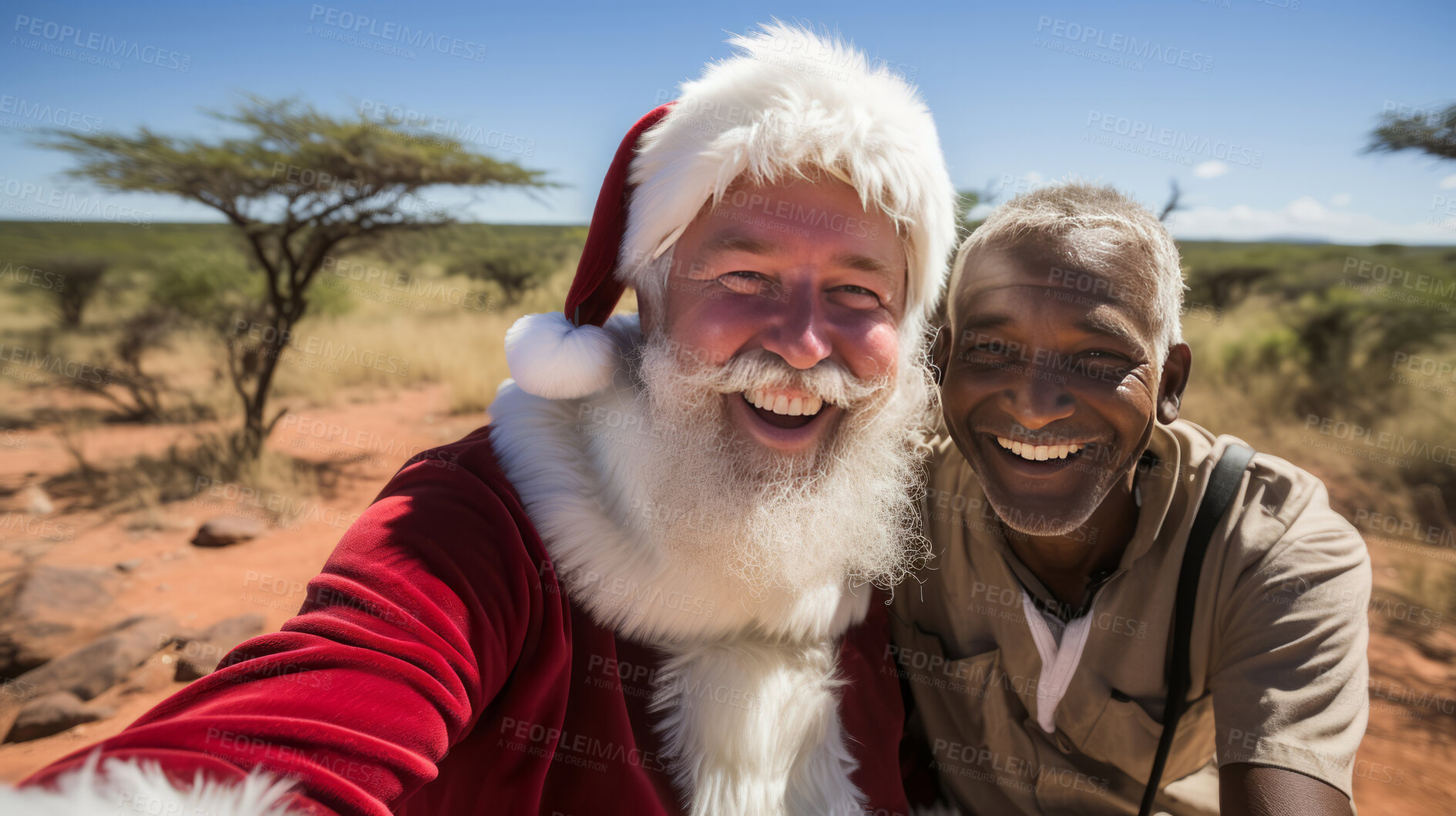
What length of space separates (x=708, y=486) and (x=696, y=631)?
401mm

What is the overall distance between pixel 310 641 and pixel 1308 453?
1132cm

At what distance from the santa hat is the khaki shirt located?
2.91 feet

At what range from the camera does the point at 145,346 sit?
1058 centimetres

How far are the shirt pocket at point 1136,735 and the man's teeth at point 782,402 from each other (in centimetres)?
121

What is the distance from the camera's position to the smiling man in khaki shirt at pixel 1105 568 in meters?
1.79

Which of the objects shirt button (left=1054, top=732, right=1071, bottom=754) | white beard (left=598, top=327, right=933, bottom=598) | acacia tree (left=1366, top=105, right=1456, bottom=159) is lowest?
shirt button (left=1054, top=732, right=1071, bottom=754)

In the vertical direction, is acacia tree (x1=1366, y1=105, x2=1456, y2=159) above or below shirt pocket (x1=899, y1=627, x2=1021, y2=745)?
above

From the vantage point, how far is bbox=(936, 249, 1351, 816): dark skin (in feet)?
6.59

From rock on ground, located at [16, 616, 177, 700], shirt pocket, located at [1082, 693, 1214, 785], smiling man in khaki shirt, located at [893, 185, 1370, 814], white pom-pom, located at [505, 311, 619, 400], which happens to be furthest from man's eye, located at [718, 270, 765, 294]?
rock on ground, located at [16, 616, 177, 700]

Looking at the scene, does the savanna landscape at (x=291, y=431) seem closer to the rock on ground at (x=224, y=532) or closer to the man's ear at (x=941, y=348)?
the rock on ground at (x=224, y=532)

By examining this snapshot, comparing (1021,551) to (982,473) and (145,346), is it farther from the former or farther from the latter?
(145,346)

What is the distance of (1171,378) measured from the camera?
7.34 ft

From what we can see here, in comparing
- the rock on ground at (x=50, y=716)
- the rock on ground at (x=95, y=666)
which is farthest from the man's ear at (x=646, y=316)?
the rock on ground at (x=95, y=666)

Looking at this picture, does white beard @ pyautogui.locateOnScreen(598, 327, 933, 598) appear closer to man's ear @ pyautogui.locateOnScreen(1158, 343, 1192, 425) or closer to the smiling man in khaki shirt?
the smiling man in khaki shirt
